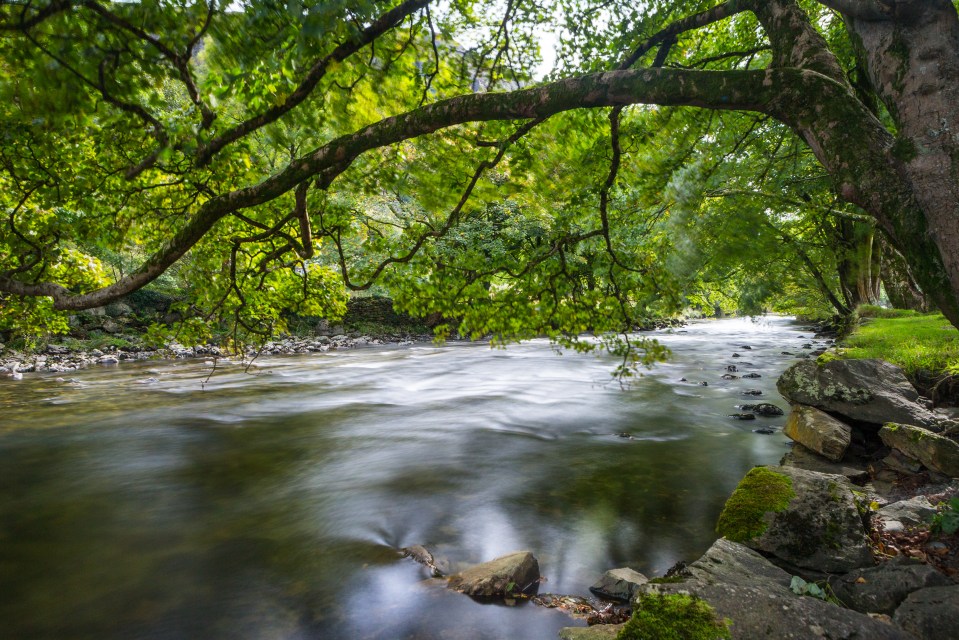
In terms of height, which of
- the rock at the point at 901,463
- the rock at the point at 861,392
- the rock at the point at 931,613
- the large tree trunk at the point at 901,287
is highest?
the large tree trunk at the point at 901,287

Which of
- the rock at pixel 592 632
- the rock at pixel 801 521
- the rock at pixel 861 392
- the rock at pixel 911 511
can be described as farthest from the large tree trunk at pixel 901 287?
the rock at pixel 592 632

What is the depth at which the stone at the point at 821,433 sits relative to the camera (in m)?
6.46

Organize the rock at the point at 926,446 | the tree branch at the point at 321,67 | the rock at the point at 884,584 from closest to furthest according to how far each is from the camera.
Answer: the rock at the point at 884,584, the tree branch at the point at 321,67, the rock at the point at 926,446

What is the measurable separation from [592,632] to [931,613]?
2.01m

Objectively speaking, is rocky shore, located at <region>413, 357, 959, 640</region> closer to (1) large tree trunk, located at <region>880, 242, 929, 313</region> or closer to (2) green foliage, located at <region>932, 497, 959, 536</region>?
(2) green foliage, located at <region>932, 497, 959, 536</region>

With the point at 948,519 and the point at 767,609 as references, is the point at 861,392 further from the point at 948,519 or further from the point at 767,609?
the point at 767,609

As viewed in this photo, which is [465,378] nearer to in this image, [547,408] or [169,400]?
[547,408]

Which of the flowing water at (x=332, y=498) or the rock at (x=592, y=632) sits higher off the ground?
Answer: the rock at (x=592, y=632)

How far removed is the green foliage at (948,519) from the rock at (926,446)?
153 cm

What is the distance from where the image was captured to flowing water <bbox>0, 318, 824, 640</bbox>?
4.12m

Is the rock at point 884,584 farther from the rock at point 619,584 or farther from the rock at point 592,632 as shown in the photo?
the rock at point 592,632

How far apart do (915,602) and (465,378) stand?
1401cm

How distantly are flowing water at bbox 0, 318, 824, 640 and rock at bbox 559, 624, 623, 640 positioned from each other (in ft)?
0.83

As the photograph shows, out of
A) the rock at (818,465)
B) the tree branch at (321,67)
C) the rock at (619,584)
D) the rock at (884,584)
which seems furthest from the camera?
the rock at (818,465)
